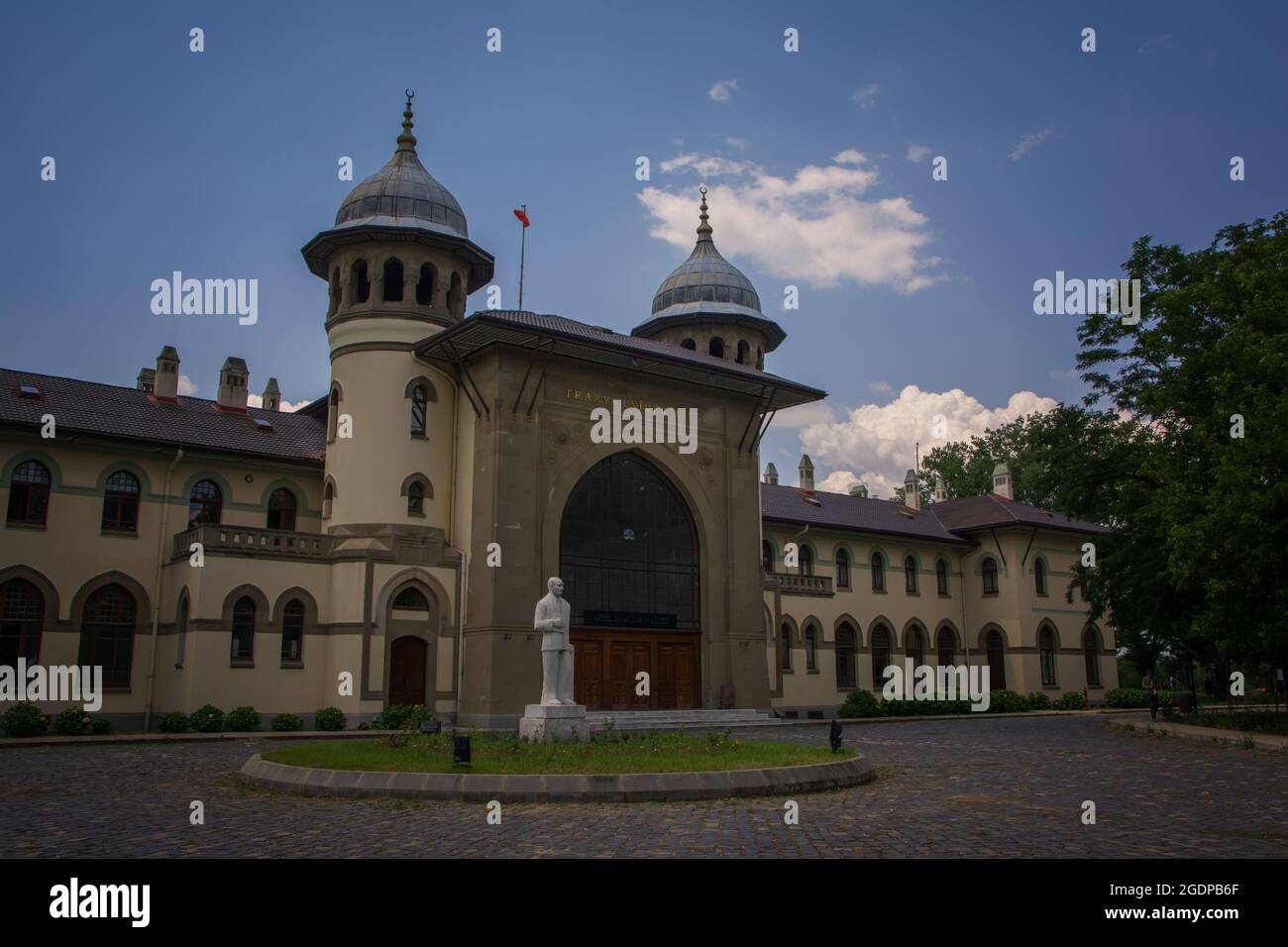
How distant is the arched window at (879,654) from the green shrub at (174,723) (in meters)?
30.0

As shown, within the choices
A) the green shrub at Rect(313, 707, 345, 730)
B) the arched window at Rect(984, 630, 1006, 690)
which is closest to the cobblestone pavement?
the green shrub at Rect(313, 707, 345, 730)

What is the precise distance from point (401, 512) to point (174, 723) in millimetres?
8859

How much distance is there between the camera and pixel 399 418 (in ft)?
107

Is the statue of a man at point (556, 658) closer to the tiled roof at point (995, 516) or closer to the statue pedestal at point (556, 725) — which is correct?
the statue pedestal at point (556, 725)

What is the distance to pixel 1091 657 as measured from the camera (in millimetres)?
52000

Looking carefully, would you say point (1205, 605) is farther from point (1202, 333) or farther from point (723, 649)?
point (723, 649)

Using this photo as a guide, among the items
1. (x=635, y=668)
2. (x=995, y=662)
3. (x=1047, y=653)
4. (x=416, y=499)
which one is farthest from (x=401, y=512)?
(x=1047, y=653)

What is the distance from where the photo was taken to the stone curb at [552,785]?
1353 centimetres

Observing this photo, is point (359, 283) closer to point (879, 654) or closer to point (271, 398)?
point (271, 398)

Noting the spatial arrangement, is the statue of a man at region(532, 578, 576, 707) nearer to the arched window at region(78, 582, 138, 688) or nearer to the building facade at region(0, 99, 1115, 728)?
the building facade at region(0, 99, 1115, 728)

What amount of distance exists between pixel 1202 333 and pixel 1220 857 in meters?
21.7

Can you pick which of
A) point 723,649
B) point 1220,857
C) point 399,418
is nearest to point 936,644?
point 723,649

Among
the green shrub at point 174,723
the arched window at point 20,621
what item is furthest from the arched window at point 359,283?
the green shrub at point 174,723

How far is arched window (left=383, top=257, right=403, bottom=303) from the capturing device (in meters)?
34.2
